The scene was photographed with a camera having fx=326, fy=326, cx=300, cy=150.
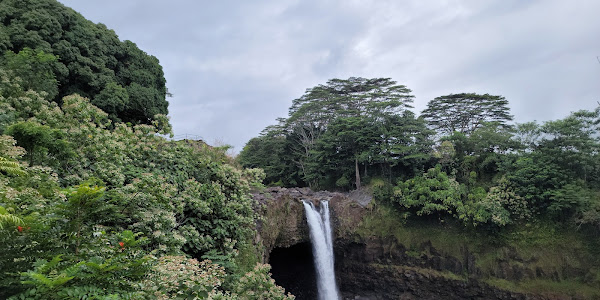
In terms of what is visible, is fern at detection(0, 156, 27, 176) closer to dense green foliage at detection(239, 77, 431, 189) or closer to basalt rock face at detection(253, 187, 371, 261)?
basalt rock face at detection(253, 187, 371, 261)

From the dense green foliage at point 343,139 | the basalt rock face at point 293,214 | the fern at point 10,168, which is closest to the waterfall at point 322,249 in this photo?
the basalt rock face at point 293,214

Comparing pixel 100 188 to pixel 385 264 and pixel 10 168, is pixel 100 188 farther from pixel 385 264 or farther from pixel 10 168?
pixel 385 264

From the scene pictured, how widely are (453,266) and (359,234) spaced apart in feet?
14.0

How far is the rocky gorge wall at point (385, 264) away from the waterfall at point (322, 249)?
37cm

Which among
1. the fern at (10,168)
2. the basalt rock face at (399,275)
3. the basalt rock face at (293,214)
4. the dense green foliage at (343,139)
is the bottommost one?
the basalt rock face at (399,275)

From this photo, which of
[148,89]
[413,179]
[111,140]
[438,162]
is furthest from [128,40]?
[438,162]

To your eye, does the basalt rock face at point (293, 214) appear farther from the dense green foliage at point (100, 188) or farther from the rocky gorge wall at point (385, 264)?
the dense green foliage at point (100, 188)

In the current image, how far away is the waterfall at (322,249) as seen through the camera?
14602 mm

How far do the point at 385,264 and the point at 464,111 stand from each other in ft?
44.5

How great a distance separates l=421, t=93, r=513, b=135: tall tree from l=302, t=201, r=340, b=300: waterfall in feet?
43.3

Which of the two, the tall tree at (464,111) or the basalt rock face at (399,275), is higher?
the tall tree at (464,111)

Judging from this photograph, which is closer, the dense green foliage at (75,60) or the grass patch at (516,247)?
the dense green foliage at (75,60)

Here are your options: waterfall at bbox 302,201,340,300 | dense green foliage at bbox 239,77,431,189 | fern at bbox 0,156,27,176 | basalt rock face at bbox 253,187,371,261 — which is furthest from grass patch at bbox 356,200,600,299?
fern at bbox 0,156,27,176

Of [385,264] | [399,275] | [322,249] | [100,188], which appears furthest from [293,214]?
[100,188]
